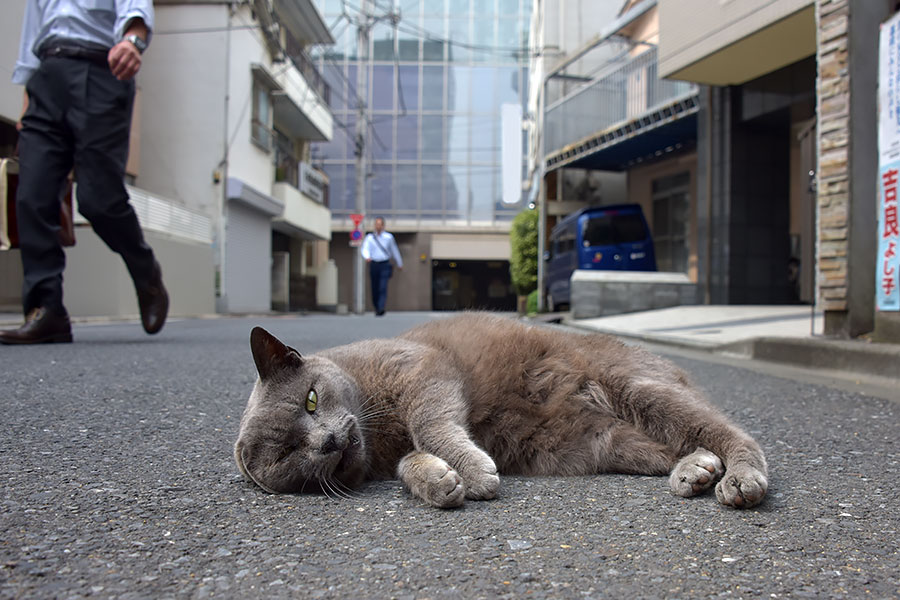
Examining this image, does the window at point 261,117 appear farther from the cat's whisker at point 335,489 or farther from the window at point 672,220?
the cat's whisker at point 335,489

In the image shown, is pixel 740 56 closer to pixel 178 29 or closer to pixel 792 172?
pixel 792 172

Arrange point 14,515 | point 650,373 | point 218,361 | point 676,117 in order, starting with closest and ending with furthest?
point 14,515, point 650,373, point 218,361, point 676,117

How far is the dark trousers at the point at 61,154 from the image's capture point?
4.00 m

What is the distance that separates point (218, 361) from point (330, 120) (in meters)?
18.9

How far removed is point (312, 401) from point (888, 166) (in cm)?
399

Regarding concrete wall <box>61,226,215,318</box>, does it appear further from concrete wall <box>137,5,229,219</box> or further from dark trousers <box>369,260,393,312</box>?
concrete wall <box>137,5,229,219</box>

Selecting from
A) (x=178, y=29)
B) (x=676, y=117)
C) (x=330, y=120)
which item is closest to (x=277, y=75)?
(x=178, y=29)

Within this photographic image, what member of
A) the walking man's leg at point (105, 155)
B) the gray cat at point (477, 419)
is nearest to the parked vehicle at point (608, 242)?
the walking man's leg at point (105, 155)

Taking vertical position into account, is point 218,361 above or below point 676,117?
below

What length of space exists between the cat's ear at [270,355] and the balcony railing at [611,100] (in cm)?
1021

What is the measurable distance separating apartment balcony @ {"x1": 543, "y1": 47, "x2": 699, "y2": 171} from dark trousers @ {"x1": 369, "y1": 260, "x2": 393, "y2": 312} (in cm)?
442

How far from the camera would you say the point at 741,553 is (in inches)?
49.8

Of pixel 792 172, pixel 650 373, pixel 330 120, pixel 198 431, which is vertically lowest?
pixel 198 431

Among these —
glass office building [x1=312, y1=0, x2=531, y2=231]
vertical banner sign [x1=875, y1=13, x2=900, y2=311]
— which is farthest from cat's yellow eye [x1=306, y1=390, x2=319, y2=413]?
glass office building [x1=312, y1=0, x2=531, y2=231]
